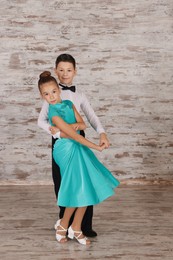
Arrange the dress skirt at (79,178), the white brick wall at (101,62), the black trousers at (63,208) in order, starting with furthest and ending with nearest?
the white brick wall at (101,62) < the black trousers at (63,208) < the dress skirt at (79,178)

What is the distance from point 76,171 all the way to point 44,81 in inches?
23.2

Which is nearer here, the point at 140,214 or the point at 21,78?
the point at 140,214

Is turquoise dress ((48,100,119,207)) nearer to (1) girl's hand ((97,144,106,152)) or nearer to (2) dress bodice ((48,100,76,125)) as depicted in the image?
(2) dress bodice ((48,100,76,125))

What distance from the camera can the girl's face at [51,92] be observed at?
3166 millimetres

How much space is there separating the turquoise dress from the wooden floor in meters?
0.32

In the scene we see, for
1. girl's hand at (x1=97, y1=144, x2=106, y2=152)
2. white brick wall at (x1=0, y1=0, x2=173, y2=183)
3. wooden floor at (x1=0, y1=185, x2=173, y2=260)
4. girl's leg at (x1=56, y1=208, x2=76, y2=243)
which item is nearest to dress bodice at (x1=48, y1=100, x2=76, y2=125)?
girl's hand at (x1=97, y1=144, x2=106, y2=152)

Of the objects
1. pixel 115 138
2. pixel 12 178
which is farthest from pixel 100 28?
pixel 12 178

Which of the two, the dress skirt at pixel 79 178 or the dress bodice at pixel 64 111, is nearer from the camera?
the dress skirt at pixel 79 178

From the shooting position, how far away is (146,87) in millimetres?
4852

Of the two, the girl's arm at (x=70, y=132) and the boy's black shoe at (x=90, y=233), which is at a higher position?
the girl's arm at (x=70, y=132)

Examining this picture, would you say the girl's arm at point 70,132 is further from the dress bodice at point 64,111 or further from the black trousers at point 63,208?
the black trousers at point 63,208

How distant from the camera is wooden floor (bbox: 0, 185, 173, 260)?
314 cm

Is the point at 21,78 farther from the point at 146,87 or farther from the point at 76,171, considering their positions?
the point at 76,171

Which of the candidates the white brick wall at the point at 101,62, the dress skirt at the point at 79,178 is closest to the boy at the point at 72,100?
the dress skirt at the point at 79,178
